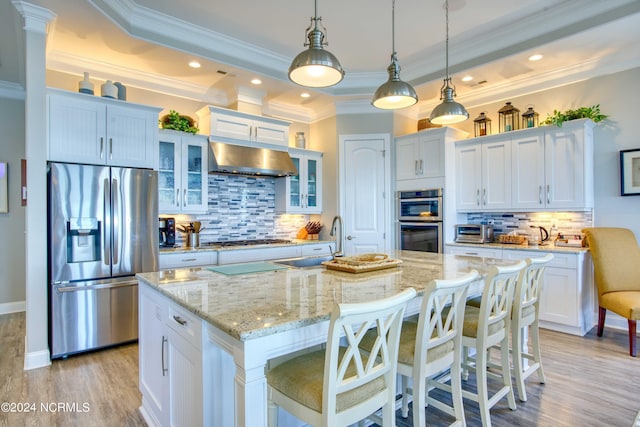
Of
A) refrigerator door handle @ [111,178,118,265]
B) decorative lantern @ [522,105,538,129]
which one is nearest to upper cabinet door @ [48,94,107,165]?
refrigerator door handle @ [111,178,118,265]

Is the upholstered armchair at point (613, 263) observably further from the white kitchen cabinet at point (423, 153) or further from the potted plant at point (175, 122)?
the potted plant at point (175, 122)

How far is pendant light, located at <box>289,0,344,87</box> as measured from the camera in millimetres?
1964

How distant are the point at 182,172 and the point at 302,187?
178 centimetres

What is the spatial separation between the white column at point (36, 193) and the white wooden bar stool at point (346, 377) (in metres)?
2.63

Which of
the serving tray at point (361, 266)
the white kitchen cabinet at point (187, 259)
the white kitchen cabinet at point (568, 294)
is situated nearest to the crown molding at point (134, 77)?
the white kitchen cabinet at point (187, 259)

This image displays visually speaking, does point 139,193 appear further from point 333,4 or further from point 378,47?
point 378,47

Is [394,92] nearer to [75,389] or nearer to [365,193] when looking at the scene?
[365,193]

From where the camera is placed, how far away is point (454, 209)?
4.64 m

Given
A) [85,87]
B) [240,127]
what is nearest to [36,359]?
[85,87]

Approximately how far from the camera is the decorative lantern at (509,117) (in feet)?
14.0

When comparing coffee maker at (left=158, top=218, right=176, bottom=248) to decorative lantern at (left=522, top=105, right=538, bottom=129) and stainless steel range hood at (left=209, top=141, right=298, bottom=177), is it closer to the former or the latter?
stainless steel range hood at (left=209, top=141, right=298, bottom=177)

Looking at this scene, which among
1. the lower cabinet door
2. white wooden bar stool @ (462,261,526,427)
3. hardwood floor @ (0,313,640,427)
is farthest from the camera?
hardwood floor @ (0,313,640,427)

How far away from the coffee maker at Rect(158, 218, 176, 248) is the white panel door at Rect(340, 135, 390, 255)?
7.70 ft

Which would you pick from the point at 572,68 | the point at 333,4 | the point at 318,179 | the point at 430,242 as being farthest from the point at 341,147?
the point at 572,68
